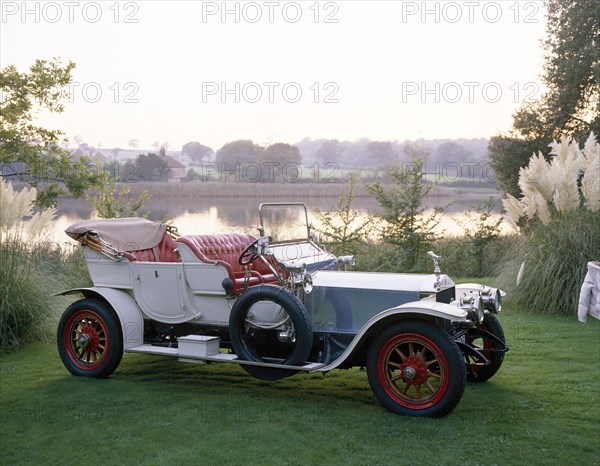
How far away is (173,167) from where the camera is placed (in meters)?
14.9

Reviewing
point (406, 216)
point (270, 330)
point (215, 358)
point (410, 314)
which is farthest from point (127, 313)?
point (406, 216)

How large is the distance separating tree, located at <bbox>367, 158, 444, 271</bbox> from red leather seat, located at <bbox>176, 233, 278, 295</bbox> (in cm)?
675

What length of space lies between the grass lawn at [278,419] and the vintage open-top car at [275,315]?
29 cm

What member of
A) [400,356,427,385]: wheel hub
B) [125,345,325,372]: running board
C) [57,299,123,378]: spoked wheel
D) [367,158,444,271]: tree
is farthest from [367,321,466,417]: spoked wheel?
[367,158,444,271]: tree

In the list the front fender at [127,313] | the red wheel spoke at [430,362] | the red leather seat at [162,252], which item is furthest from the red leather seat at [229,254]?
the red wheel spoke at [430,362]

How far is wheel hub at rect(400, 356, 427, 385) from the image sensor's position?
16.8 ft

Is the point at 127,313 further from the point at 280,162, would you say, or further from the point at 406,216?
the point at 406,216

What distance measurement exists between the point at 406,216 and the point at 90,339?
26.1 ft

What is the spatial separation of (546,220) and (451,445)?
5798 mm

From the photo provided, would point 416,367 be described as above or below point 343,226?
below

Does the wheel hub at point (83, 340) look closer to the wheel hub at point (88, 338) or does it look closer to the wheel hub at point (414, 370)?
the wheel hub at point (88, 338)

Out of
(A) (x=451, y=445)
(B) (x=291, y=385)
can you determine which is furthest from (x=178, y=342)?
(A) (x=451, y=445)

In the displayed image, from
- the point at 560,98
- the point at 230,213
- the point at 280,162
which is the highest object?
the point at 560,98

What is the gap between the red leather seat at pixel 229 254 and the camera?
5973 mm
